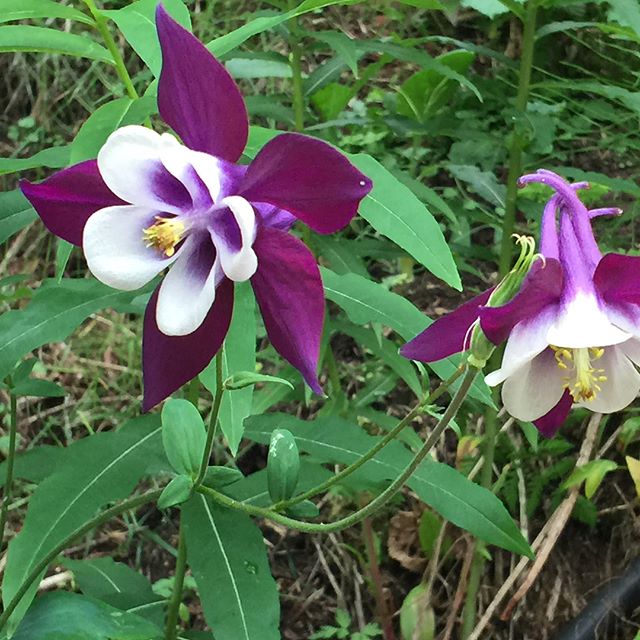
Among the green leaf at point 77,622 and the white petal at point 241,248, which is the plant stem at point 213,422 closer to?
the white petal at point 241,248

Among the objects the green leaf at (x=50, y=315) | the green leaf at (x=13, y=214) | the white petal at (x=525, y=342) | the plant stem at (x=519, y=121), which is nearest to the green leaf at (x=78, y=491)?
the green leaf at (x=50, y=315)

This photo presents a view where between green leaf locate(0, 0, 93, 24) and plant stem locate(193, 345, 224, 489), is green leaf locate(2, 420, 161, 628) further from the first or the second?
green leaf locate(0, 0, 93, 24)

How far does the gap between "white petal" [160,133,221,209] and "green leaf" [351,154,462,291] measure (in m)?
0.22

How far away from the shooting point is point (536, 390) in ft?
2.14

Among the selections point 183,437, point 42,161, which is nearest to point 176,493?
point 183,437

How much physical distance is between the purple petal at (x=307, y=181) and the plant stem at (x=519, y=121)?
666mm

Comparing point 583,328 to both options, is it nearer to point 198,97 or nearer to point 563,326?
point 563,326

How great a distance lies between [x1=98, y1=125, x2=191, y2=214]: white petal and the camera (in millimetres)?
565

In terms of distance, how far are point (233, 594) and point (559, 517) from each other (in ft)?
2.37

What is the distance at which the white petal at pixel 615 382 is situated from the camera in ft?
2.10

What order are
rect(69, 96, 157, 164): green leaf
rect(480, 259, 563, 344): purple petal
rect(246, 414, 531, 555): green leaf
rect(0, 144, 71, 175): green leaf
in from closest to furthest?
1. rect(480, 259, 563, 344): purple petal
2. rect(69, 96, 157, 164): green leaf
3. rect(0, 144, 71, 175): green leaf
4. rect(246, 414, 531, 555): green leaf

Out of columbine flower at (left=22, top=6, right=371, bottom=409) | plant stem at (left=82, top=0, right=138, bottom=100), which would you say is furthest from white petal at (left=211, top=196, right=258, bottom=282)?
plant stem at (left=82, top=0, right=138, bottom=100)

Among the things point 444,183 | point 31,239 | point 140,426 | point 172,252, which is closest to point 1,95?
point 31,239

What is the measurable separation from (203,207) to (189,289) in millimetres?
59
